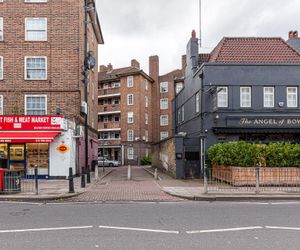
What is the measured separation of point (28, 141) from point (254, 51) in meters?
Result: 17.6

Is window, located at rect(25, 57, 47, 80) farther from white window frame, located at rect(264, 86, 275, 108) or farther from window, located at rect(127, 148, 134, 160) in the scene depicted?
window, located at rect(127, 148, 134, 160)

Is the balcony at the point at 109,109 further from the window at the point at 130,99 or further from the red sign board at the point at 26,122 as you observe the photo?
the red sign board at the point at 26,122

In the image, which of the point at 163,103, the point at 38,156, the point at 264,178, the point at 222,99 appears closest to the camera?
the point at 264,178

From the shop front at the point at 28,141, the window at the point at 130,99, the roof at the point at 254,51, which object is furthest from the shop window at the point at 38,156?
the window at the point at 130,99

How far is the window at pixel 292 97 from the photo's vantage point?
Answer: 25.6 metres

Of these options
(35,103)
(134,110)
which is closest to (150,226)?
(35,103)

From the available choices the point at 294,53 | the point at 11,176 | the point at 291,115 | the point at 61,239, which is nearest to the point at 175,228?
the point at 61,239

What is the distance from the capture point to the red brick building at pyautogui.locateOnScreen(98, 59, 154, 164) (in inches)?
2189

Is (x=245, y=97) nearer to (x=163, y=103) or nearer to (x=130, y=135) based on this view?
(x=130, y=135)

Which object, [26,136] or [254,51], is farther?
[254,51]

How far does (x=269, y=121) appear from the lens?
81.6ft

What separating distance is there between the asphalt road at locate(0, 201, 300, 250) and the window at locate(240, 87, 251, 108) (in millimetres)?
13930

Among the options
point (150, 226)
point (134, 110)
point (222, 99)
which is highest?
point (134, 110)

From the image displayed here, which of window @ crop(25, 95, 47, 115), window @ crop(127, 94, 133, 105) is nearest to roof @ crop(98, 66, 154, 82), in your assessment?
window @ crop(127, 94, 133, 105)
